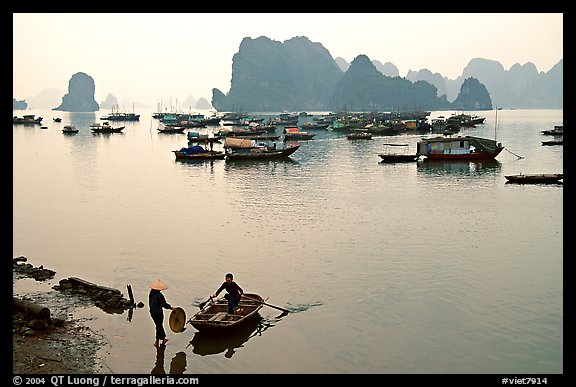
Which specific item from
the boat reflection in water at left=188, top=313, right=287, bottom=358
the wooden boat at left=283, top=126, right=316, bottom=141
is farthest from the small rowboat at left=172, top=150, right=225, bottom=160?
the boat reflection in water at left=188, top=313, right=287, bottom=358

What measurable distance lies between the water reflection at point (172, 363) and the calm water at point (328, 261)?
75mm

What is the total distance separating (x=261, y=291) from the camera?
17562mm

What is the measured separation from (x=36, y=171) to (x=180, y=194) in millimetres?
20777

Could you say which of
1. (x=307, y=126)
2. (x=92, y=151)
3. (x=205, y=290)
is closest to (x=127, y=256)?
(x=205, y=290)

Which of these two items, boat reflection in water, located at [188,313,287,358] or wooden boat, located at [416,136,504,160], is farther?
wooden boat, located at [416,136,504,160]

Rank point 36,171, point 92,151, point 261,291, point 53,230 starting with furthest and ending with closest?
point 92,151
point 36,171
point 53,230
point 261,291

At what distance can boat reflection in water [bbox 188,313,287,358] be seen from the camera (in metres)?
13.5

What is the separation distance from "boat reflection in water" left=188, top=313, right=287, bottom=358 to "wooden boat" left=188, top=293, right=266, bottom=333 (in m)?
0.21

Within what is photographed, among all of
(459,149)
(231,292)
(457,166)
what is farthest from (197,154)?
(231,292)

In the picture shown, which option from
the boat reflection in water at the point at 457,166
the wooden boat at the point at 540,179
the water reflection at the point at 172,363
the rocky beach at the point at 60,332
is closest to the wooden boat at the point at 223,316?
the water reflection at the point at 172,363

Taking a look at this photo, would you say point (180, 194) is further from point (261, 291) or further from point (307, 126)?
point (307, 126)

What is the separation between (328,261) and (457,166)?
32510 millimetres

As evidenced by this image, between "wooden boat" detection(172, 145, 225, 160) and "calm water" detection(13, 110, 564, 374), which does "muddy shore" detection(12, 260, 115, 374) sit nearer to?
"calm water" detection(13, 110, 564, 374)

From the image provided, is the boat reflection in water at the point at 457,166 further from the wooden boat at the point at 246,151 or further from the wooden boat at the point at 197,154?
the wooden boat at the point at 197,154
